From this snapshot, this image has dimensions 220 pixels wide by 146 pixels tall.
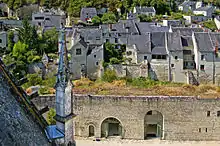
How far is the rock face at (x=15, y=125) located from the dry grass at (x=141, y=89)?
896 inches

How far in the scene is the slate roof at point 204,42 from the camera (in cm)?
3669

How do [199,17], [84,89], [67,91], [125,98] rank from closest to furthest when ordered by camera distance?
[67,91]
[125,98]
[84,89]
[199,17]

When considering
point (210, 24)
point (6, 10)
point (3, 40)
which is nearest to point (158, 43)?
point (3, 40)

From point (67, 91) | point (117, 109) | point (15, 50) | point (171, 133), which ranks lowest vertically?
point (171, 133)

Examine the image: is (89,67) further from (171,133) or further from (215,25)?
(215,25)

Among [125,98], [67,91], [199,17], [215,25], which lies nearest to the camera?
[67,91]

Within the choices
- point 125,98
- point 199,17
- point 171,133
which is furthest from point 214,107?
point 199,17

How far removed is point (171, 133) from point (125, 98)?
3.99 meters

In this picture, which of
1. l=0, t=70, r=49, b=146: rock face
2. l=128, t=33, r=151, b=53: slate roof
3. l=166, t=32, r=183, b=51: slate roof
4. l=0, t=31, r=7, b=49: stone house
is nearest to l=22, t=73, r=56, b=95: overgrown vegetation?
l=0, t=31, r=7, b=49: stone house

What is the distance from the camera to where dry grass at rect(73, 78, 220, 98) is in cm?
3219

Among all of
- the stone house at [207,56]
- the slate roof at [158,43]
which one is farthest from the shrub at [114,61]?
the stone house at [207,56]

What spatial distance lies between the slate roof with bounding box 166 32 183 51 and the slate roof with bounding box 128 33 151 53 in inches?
71.0

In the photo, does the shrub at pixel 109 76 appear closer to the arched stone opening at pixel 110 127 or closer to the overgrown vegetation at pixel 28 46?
the overgrown vegetation at pixel 28 46

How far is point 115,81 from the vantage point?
118ft
